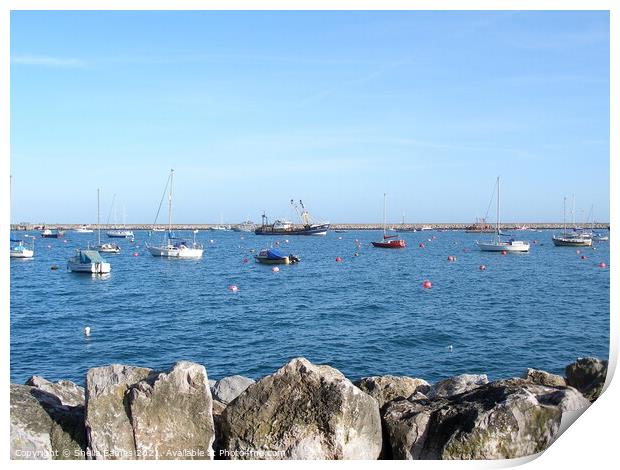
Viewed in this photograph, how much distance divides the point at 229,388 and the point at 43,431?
210 inches

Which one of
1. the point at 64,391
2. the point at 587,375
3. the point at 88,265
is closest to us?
the point at 587,375

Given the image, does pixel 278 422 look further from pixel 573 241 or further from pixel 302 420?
pixel 573 241

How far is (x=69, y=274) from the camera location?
156 ft

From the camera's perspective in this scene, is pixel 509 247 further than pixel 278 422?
Yes

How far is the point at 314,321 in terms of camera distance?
25953mm

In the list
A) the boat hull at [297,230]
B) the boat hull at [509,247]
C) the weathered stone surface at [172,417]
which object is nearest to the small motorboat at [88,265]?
the weathered stone surface at [172,417]

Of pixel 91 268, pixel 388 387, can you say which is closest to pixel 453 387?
pixel 388 387

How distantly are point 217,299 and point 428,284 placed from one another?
1382cm

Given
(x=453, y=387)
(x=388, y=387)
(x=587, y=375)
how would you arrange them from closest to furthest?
(x=587, y=375)
(x=388, y=387)
(x=453, y=387)

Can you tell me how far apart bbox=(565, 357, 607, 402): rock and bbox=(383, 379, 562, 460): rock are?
2.08 meters

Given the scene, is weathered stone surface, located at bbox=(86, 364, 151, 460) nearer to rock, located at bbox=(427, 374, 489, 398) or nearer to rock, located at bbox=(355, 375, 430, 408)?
rock, located at bbox=(355, 375, 430, 408)

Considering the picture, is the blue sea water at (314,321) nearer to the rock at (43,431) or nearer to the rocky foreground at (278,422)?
the rock at (43,431)

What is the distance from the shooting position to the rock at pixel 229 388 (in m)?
11.7

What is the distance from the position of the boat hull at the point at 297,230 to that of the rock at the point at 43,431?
113m
